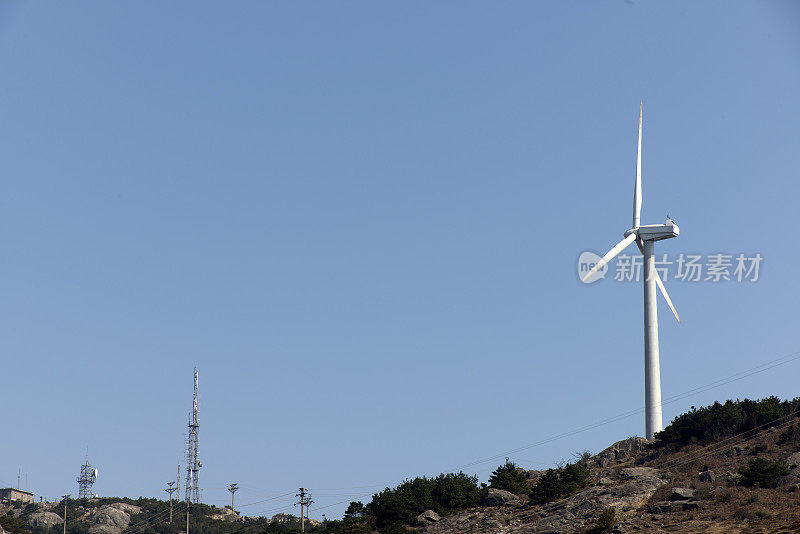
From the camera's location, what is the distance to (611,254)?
9162 cm

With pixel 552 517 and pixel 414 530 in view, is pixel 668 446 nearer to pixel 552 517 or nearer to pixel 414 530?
pixel 552 517

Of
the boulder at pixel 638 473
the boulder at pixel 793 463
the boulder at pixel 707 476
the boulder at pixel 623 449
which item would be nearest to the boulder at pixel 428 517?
the boulder at pixel 638 473

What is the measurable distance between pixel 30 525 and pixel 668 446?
442 feet

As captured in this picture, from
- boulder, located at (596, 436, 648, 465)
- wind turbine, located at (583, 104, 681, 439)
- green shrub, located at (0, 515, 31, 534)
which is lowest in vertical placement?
green shrub, located at (0, 515, 31, 534)

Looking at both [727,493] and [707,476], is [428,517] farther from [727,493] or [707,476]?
[727,493]

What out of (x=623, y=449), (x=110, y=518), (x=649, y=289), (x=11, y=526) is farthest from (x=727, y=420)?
(x=110, y=518)

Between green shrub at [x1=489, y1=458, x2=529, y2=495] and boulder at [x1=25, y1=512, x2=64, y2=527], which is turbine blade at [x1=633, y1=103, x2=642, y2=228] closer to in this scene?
green shrub at [x1=489, y1=458, x2=529, y2=495]

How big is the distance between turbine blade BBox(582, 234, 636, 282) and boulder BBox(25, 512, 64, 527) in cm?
13168

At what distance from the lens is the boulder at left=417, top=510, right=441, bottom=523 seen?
78.8 metres

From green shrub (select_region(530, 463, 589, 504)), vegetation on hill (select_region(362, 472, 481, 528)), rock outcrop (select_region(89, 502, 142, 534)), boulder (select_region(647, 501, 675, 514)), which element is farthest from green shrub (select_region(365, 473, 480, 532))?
rock outcrop (select_region(89, 502, 142, 534))

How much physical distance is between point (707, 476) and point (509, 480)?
1881cm

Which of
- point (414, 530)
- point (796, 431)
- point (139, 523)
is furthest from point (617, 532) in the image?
point (139, 523)

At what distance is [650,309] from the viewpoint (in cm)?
9162

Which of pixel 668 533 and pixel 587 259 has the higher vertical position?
pixel 587 259
